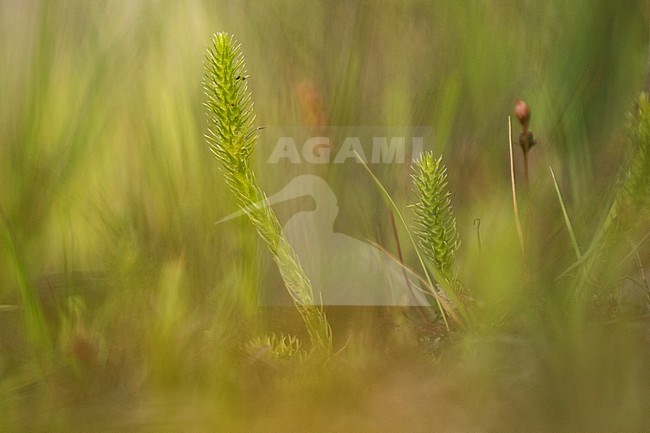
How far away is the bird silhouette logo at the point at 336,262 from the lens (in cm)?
53

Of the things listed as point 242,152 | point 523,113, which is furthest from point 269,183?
point 523,113

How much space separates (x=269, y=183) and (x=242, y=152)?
41 mm

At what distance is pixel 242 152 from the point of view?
503 millimetres

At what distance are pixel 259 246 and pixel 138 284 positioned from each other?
0.33 feet

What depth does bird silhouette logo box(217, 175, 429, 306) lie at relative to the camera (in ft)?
1.75

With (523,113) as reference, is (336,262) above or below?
below

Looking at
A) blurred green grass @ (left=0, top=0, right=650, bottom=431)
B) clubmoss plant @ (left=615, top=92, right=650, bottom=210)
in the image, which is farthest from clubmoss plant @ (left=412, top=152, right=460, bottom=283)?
clubmoss plant @ (left=615, top=92, right=650, bottom=210)

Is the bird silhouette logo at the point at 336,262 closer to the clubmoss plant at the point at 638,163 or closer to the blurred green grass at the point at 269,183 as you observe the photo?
the blurred green grass at the point at 269,183

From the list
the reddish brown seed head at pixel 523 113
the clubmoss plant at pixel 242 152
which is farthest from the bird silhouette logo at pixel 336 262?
the reddish brown seed head at pixel 523 113

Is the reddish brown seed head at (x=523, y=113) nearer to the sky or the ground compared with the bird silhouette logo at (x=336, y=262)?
nearer to the sky

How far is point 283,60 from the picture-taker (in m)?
0.54

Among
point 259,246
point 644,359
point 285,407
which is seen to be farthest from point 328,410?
point 644,359

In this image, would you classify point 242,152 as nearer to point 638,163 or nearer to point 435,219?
point 435,219

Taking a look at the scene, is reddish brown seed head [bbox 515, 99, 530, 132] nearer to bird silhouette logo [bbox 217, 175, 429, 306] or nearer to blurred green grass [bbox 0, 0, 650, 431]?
blurred green grass [bbox 0, 0, 650, 431]
